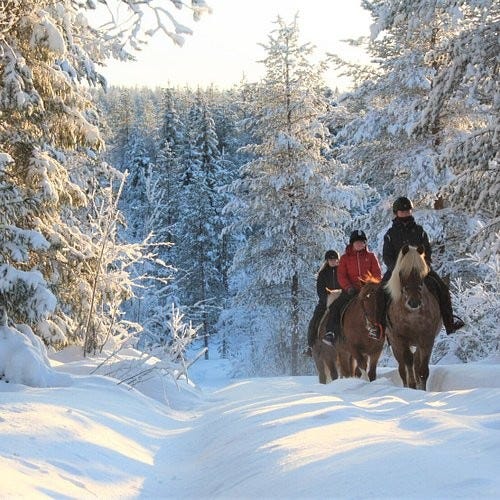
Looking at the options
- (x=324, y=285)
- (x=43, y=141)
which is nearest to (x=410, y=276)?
(x=324, y=285)

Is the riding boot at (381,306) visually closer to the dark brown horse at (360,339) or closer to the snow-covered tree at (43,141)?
the dark brown horse at (360,339)

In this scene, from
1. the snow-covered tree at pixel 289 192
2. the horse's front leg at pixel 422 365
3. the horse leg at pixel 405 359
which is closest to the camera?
the horse's front leg at pixel 422 365

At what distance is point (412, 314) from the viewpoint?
27.8 feet

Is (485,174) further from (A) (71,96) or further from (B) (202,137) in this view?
(B) (202,137)

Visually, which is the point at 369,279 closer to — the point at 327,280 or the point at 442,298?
the point at 442,298

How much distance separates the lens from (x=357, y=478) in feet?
8.93

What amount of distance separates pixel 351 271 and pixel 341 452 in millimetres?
7712

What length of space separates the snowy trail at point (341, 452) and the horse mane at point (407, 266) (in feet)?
8.99

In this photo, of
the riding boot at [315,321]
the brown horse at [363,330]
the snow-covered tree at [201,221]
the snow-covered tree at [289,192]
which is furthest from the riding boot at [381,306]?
the snow-covered tree at [201,221]

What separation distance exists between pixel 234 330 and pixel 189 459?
35289 mm

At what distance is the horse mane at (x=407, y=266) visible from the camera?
831 centimetres

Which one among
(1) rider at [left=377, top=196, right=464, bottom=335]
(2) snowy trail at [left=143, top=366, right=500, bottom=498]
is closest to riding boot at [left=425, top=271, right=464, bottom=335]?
(1) rider at [left=377, top=196, right=464, bottom=335]

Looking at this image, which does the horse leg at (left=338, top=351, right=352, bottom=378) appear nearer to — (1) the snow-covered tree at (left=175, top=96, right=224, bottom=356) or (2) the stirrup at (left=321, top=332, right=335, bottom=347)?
(2) the stirrup at (left=321, top=332, right=335, bottom=347)

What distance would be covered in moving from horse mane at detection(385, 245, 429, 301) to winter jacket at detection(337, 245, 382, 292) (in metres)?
2.10
